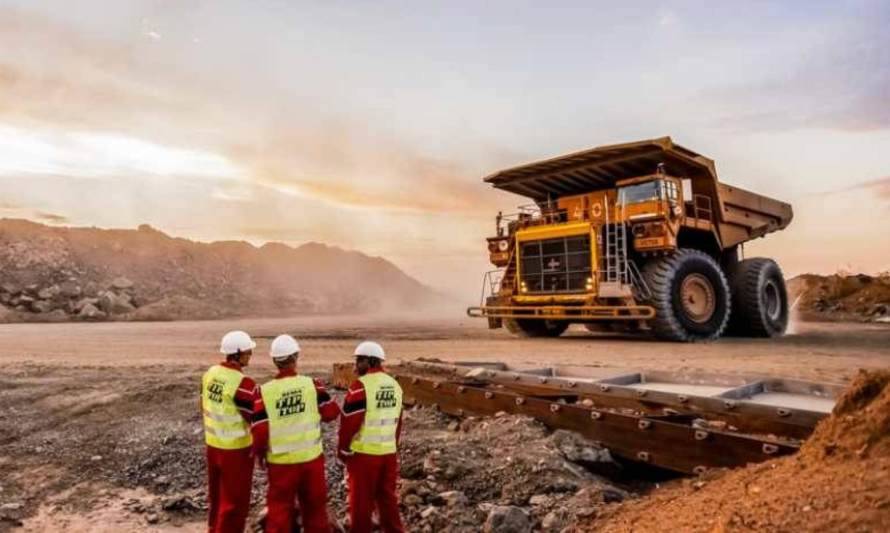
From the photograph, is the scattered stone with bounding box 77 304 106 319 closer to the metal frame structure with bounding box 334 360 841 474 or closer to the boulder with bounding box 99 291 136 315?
the boulder with bounding box 99 291 136 315

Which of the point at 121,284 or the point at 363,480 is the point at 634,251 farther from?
the point at 121,284

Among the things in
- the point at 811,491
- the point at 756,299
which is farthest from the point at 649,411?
the point at 756,299

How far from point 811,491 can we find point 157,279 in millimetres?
52821

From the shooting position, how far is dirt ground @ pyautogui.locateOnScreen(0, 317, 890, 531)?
4.56m

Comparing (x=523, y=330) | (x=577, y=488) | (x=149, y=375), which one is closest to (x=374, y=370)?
(x=577, y=488)

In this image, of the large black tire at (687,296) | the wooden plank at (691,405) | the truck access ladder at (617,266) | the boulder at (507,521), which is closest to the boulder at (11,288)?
the truck access ladder at (617,266)

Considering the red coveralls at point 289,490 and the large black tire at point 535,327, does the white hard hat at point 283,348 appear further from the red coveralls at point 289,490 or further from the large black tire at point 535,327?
the large black tire at point 535,327

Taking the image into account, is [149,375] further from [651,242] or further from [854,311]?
[854,311]

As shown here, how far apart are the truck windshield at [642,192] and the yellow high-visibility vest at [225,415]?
444 inches

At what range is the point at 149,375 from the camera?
416 inches

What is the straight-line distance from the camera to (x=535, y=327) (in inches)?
648

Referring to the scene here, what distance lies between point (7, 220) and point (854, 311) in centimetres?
5898

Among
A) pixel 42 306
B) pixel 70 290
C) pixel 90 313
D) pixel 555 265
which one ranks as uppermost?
pixel 70 290

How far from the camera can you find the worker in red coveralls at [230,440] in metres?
3.99
